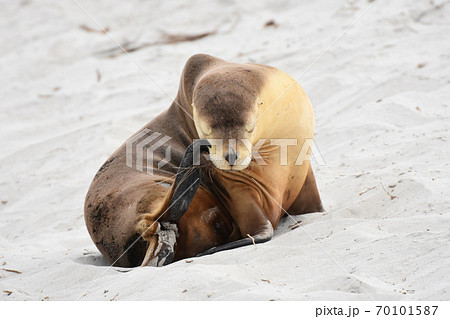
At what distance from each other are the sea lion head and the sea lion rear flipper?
2.92ft

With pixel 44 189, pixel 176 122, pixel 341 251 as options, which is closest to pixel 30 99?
pixel 44 189

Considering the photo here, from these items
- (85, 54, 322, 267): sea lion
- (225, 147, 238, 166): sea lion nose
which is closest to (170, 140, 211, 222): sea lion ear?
(85, 54, 322, 267): sea lion

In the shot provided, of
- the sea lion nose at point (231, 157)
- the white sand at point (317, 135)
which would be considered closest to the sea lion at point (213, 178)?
the sea lion nose at point (231, 157)

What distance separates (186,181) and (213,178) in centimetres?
48

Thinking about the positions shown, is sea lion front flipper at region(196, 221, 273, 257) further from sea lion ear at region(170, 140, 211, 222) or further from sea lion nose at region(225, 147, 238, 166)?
sea lion nose at region(225, 147, 238, 166)

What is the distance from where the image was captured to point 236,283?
2.87 meters

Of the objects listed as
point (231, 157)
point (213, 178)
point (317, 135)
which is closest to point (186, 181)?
point (231, 157)

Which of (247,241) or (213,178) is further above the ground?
(213,178)

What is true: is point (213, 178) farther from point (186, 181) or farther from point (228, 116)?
point (228, 116)

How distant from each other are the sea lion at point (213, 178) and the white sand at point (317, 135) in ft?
0.78

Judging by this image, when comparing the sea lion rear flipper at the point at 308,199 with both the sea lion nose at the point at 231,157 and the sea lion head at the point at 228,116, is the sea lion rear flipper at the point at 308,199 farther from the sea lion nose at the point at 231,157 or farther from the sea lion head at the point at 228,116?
the sea lion nose at the point at 231,157

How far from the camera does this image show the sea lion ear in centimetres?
347

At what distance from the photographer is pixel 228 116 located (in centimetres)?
348

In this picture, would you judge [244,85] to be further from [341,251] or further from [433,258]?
[433,258]
